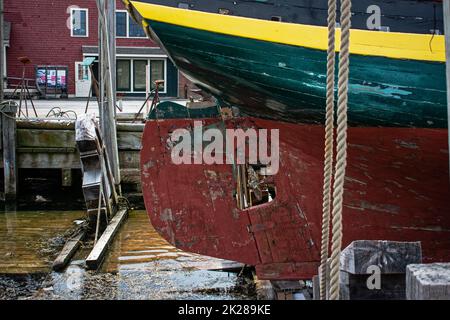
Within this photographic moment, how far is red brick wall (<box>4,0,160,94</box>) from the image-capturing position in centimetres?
2730

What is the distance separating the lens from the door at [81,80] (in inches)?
1092

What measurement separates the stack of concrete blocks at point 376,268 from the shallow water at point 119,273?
2.36m

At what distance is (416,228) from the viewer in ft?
17.0

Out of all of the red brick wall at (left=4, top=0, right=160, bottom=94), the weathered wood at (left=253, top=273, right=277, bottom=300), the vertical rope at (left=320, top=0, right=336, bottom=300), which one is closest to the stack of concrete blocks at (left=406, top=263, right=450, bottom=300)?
the vertical rope at (left=320, top=0, right=336, bottom=300)

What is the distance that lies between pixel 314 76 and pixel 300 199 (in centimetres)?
109

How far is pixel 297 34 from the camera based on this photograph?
5.03 meters

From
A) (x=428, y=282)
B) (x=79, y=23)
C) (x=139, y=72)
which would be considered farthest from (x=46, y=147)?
(x=79, y=23)

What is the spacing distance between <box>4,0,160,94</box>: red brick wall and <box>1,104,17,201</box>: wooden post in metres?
17.6

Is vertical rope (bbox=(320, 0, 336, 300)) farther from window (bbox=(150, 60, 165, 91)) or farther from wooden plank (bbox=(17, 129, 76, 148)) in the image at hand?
window (bbox=(150, 60, 165, 91))

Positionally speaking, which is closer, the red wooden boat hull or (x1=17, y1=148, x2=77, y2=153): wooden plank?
the red wooden boat hull

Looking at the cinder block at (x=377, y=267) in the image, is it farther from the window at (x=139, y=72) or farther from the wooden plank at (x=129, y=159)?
the window at (x=139, y=72)

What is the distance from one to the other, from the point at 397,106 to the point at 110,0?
664 centimetres
